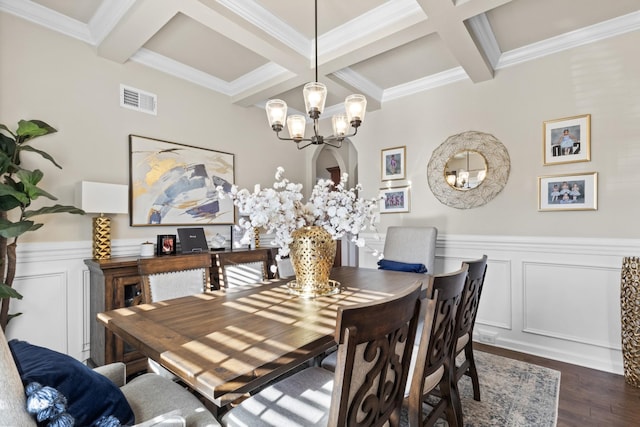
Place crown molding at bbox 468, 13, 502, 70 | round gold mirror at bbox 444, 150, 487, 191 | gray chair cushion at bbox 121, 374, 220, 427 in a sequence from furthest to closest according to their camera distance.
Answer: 1. round gold mirror at bbox 444, 150, 487, 191
2. crown molding at bbox 468, 13, 502, 70
3. gray chair cushion at bbox 121, 374, 220, 427

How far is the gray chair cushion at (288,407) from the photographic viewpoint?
1123mm

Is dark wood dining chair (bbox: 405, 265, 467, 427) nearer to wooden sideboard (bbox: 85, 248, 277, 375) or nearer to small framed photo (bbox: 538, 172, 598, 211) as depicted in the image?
wooden sideboard (bbox: 85, 248, 277, 375)

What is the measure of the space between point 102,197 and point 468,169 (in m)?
3.29

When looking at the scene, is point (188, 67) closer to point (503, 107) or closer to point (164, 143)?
point (164, 143)

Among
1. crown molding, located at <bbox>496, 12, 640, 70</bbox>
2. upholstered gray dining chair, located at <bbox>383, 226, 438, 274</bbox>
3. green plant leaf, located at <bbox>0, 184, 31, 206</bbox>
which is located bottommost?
upholstered gray dining chair, located at <bbox>383, 226, 438, 274</bbox>

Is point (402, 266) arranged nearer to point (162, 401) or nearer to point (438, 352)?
point (438, 352)

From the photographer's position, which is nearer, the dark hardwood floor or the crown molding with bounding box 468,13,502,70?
the dark hardwood floor

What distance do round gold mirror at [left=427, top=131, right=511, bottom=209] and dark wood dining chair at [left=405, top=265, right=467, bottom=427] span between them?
6.37ft

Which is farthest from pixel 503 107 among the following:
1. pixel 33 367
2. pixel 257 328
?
pixel 33 367

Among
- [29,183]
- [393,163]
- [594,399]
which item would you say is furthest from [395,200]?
[29,183]

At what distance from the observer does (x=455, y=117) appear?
3.30 meters

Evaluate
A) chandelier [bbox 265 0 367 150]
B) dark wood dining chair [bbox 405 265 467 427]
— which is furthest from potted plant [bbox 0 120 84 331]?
dark wood dining chair [bbox 405 265 467 427]

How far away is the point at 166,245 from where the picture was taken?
9.36ft

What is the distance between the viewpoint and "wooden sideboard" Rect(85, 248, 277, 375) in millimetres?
2295
